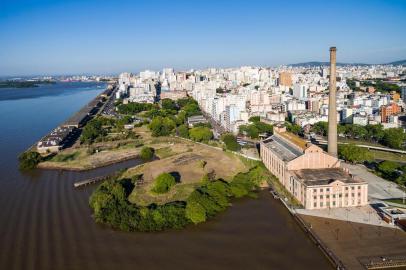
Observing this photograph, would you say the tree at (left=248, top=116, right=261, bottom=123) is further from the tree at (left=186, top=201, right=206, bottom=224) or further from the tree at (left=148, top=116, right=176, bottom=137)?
the tree at (left=186, top=201, right=206, bottom=224)

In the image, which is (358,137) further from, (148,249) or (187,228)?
(148,249)

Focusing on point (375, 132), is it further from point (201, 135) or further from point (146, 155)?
point (146, 155)

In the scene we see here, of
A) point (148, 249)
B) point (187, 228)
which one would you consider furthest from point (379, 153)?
point (148, 249)

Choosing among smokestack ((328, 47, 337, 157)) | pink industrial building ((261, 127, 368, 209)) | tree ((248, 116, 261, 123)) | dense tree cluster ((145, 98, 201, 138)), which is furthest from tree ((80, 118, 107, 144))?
smokestack ((328, 47, 337, 157))

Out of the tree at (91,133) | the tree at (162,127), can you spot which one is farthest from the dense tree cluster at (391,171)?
the tree at (91,133)

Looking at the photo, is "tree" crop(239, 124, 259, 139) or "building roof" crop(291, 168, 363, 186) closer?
"building roof" crop(291, 168, 363, 186)

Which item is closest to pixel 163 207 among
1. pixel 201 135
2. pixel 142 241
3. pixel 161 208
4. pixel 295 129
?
pixel 161 208

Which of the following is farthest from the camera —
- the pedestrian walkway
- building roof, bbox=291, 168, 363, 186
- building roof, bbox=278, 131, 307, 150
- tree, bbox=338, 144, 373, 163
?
tree, bbox=338, 144, 373, 163
